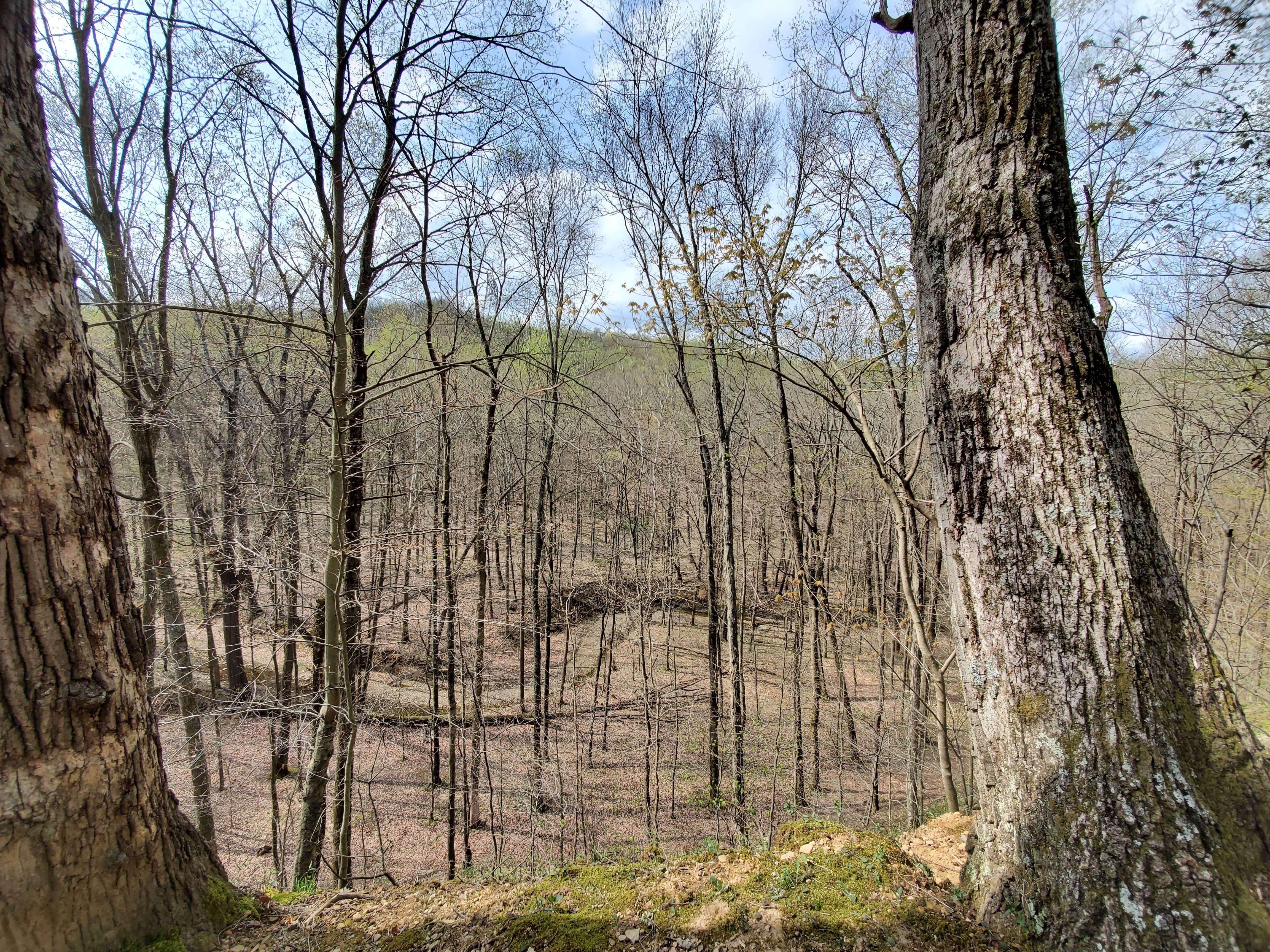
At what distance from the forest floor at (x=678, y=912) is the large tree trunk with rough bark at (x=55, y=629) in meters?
0.43

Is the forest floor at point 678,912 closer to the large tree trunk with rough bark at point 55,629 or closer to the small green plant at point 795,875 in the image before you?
the small green plant at point 795,875

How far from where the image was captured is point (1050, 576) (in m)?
1.53

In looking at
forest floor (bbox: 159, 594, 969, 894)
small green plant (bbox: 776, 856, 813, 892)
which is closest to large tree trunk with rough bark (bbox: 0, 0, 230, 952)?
small green plant (bbox: 776, 856, 813, 892)

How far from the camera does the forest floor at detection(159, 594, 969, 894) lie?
8.93 metres

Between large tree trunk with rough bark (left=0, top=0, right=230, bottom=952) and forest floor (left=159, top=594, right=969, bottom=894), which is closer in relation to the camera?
large tree trunk with rough bark (left=0, top=0, right=230, bottom=952)

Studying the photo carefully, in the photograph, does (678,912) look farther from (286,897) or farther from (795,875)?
(286,897)

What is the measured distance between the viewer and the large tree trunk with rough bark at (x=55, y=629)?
50.2 inches

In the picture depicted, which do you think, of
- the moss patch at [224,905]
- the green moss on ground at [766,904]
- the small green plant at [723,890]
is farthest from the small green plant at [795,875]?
the moss patch at [224,905]

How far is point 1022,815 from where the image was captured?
151 centimetres

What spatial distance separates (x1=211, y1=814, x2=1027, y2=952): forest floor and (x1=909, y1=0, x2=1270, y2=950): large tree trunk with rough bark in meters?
0.26

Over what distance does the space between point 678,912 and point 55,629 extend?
1936mm

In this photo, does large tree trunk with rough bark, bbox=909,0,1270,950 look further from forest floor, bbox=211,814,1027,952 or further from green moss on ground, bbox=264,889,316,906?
green moss on ground, bbox=264,889,316,906

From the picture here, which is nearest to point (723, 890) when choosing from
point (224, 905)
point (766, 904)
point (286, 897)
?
point (766, 904)

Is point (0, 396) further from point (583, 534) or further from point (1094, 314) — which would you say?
point (583, 534)
